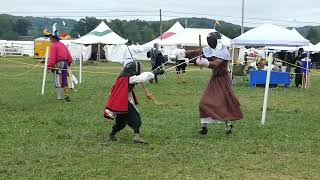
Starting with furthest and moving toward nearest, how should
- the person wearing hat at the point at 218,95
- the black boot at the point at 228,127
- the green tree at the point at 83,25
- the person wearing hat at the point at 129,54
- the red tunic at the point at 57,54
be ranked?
the green tree at the point at 83,25
the red tunic at the point at 57,54
the black boot at the point at 228,127
the person wearing hat at the point at 218,95
the person wearing hat at the point at 129,54

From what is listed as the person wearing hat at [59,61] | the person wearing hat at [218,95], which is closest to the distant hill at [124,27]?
the person wearing hat at [59,61]

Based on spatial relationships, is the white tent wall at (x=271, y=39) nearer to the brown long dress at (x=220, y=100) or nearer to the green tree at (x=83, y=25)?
the brown long dress at (x=220, y=100)

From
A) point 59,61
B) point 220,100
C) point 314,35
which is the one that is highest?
point 314,35

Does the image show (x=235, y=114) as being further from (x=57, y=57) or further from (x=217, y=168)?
(x=57, y=57)

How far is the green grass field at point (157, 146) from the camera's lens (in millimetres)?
6820

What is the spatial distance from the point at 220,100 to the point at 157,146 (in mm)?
1667

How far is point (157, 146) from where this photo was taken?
8445 mm

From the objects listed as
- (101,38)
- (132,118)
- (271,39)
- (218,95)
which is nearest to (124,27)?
(101,38)

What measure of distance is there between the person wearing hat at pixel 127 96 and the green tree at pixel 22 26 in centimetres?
10170

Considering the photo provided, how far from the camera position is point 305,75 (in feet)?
72.5

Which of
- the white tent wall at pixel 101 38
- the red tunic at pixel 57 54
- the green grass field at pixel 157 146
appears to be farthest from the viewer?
the white tent wall at pixel 101 38

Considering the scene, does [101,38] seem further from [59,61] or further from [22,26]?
[22,26]

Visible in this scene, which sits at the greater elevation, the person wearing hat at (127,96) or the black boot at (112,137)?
the person wearing hat at (127,96)

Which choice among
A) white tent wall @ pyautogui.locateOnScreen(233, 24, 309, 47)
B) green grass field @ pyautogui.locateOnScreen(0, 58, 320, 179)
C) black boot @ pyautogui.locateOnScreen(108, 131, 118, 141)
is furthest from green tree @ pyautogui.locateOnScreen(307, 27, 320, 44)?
black boot @ pyautogui.locateOnScreen(108, 131, 118, 141)
